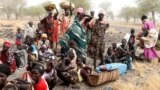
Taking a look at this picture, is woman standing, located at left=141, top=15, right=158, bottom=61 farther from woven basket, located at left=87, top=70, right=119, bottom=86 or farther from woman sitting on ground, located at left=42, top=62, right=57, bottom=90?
woman sitting on ground, located at left=42, top=62, right=57, bottom=90

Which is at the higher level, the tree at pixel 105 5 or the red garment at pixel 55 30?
the red garment at pixel 55 30

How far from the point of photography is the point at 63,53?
1116cm

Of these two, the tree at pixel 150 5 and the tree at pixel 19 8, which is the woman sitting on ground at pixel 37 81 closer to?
the tree at pixel 150 5

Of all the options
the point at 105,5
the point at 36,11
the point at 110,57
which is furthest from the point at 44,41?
the point at 105,5

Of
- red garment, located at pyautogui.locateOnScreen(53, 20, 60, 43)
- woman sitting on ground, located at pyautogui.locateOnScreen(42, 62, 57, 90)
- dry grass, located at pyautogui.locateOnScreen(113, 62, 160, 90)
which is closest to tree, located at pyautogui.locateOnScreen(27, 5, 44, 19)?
red garment, located at pyautogui.locateOnScreen(53, 20, 60, 43)

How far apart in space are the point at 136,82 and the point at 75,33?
2.09m

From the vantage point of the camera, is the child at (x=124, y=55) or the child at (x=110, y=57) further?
the child at (x=124, y=55)

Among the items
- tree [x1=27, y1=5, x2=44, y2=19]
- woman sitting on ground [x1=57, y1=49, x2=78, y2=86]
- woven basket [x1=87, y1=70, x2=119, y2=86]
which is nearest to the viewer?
woman sitting on ground [x1=57, y1=49, x2=78, y2=86]

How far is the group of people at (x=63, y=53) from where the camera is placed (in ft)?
29.5

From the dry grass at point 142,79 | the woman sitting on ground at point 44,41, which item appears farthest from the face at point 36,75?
the woman sitting on ground at point 44,41

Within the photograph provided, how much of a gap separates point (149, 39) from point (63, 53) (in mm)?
3780

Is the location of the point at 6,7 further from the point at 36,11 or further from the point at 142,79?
the point at 142,79

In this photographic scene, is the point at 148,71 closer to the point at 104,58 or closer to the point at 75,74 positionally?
the point at 104,58

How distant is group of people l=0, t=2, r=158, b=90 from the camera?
8.98 metres
